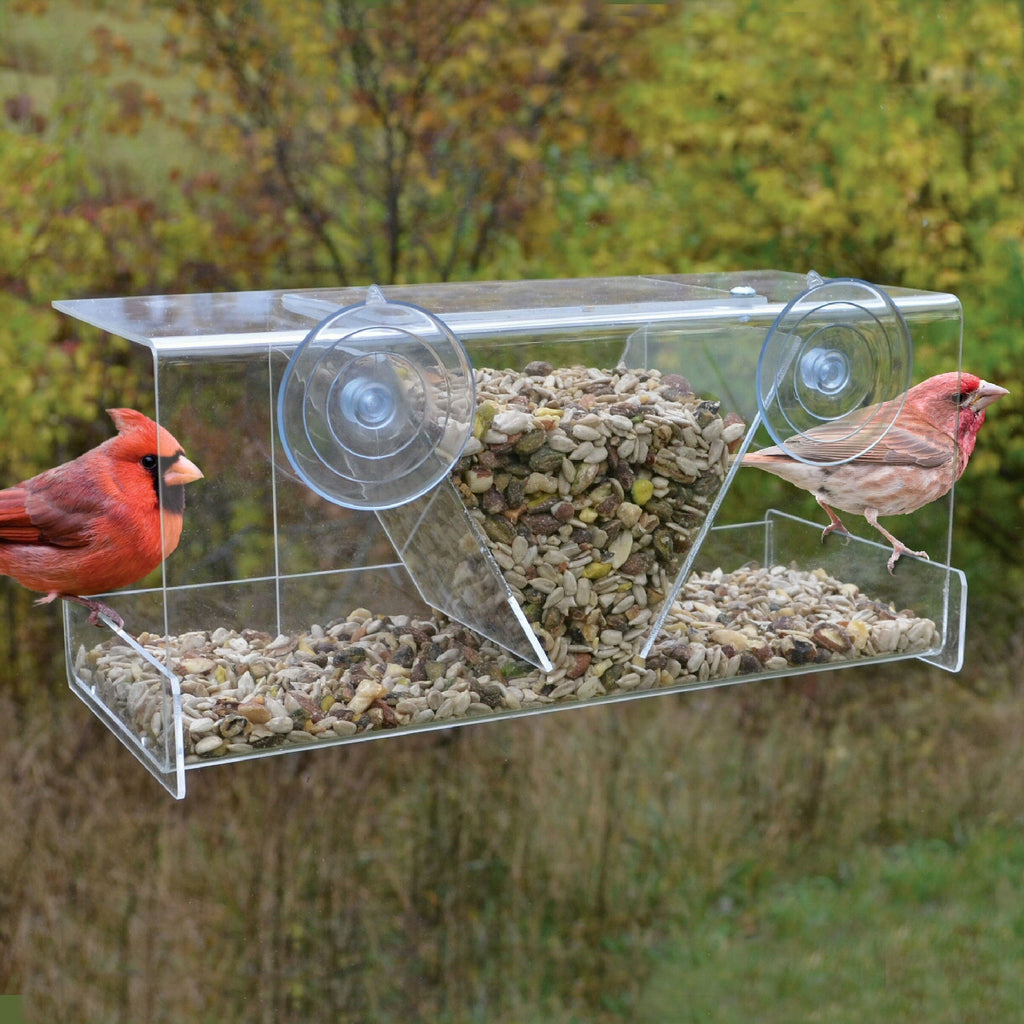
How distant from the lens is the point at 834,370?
5.74ft

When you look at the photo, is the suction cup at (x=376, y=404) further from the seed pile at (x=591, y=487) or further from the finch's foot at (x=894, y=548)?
the finch's foot at (x=894, y=548)

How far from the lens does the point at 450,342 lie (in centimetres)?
155

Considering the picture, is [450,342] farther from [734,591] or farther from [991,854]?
[991,854]

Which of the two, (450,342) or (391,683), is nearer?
(450,342)

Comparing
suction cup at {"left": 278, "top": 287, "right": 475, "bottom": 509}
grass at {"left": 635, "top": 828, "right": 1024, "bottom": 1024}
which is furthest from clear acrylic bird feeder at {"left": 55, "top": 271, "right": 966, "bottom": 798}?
grass at {"left": 635, "top": 828, "right": 1024, "bottom": 1024}

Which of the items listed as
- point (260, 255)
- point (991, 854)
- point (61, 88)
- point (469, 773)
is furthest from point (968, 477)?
point (61, 88)

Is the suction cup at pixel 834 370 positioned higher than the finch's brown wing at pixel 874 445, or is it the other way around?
the suction cup at pixel 834 370

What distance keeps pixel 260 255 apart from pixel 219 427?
207 centimetres

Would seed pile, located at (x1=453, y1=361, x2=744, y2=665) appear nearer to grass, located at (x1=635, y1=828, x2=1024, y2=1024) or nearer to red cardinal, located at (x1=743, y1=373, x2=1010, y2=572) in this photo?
red cardinal, located at (x1=743, y1=373, x2=1010, y2=572)

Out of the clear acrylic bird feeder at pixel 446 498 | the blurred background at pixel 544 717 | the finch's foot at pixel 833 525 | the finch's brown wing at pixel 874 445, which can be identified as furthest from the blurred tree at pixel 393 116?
the finch's brown wing at pixel 874 445

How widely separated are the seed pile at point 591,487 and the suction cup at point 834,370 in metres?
0.08

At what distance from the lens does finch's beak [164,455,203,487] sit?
150 cm

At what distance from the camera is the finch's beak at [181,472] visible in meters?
1.50

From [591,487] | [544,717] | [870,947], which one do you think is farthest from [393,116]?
[870,947]
